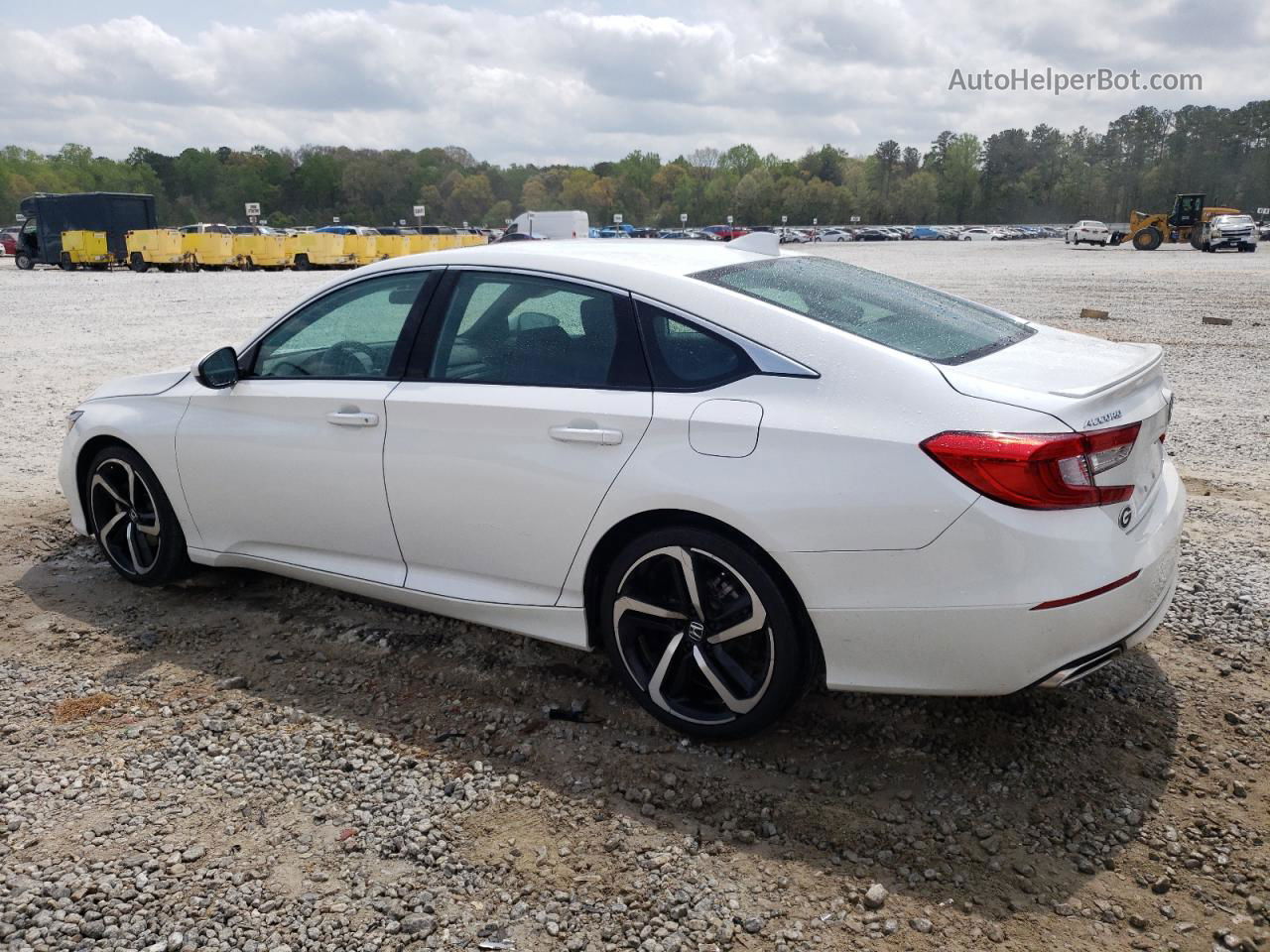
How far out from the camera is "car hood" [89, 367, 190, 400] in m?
4.86

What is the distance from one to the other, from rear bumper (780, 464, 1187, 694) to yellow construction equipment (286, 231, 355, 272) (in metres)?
40.4

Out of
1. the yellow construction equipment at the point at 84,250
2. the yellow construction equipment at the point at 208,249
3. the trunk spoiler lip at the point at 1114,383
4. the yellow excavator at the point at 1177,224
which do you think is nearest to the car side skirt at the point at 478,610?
the trunk spoiler lip at the point at 1114,383

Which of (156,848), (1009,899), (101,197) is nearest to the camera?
(1009,899)

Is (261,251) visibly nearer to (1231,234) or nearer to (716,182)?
(1231,234)

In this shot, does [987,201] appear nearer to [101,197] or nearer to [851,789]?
[101,197]

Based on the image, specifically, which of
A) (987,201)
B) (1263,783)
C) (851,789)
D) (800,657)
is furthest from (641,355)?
(987,201)

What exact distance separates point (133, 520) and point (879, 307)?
11.7 ft

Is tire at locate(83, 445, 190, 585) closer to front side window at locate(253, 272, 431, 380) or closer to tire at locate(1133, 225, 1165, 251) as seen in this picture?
front side window at locate(253, 272, 431, 380)

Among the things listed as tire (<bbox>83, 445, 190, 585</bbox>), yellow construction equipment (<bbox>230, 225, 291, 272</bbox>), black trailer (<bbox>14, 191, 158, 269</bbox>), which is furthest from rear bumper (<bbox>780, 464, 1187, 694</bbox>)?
black trailer (<bbox>14, 191, 158, 269</bbox>)

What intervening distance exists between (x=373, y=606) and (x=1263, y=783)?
3.48 metres

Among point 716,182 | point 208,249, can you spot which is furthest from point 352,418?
point 716,182

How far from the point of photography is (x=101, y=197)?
42.1 meters

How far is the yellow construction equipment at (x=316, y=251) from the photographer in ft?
134

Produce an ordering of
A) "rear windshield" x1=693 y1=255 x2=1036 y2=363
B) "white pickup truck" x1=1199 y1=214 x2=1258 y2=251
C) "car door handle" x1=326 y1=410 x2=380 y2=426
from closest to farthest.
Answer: "rear windshield" x1=693 y1=255 x2=1036 y2=363, "car door handle" x1=326 y1=410 x2=380 y2=426, "white pickup truck" x1=1199 y1=214 x2=1258 y2=251
